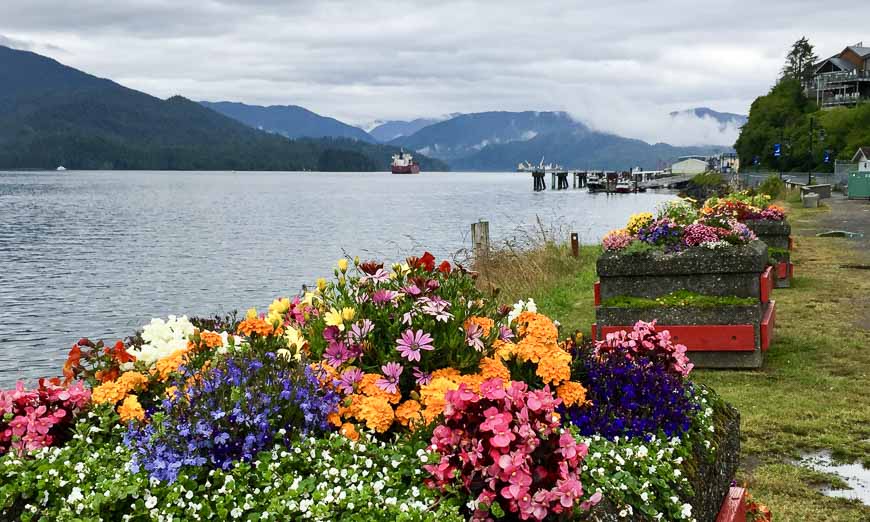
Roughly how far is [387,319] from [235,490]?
1.28 meters

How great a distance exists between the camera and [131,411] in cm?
403

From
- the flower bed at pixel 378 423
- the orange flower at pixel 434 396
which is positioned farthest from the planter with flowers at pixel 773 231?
the orange flower at pixel 434 396

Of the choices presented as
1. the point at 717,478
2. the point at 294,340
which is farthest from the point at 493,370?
the point at 717,478

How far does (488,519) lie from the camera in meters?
3.16

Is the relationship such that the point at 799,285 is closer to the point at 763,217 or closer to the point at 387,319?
the point at 763,217

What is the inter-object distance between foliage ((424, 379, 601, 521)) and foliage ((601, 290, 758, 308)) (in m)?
6.20

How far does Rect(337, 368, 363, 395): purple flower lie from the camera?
159 inches

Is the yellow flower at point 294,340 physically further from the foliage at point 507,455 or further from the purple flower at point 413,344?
the foliage at point 507,455

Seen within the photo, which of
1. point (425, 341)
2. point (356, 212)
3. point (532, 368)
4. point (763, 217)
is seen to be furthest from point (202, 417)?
point (356, 212)

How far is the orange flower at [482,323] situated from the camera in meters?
4.43

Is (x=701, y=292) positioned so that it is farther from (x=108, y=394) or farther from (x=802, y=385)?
(x=108, y=394)

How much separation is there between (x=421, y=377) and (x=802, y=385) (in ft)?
18.9

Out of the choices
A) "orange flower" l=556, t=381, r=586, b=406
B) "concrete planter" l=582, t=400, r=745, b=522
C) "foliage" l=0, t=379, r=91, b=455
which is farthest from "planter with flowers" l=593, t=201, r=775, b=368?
"foliage" l=0, t=379, r=91, b=455

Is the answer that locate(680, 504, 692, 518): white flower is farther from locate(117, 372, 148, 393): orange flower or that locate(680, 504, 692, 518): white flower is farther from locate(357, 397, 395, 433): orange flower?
locate(117, 372, 148, 393): orange flower
